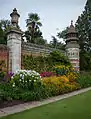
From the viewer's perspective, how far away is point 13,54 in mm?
12094

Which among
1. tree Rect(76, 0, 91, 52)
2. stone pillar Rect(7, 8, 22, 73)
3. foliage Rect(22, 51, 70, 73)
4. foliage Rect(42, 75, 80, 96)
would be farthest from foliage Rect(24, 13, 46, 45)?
foliage Rect(42, 75, 80, 96)

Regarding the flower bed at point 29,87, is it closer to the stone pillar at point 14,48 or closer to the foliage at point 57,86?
the foliage at point 57,86

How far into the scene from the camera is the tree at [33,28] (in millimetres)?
30797

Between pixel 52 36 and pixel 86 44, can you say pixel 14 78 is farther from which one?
pixel 52 36

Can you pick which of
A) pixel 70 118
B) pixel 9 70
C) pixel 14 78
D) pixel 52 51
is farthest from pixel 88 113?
pixel 52 51

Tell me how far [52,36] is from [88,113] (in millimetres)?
31550

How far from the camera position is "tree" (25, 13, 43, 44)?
3080cm

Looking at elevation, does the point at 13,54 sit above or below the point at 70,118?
above

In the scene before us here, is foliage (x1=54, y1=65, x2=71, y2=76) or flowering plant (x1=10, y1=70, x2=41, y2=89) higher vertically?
foliage (x1=54, y1=65, x2=71, y2=76)

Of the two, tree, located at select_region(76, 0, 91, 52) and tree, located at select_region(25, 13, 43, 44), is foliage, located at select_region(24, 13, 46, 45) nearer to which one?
tree, located at select_region(25, 13, 43, 44)

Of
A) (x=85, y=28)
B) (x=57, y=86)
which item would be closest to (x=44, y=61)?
(x=57, y=86)

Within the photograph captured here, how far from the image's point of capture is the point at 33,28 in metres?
33.0

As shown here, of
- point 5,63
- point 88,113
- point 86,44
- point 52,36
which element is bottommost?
point 88,113

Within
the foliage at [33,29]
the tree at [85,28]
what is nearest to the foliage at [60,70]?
the tree at [85,28]
